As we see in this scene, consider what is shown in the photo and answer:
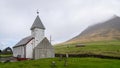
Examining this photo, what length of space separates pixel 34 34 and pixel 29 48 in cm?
514

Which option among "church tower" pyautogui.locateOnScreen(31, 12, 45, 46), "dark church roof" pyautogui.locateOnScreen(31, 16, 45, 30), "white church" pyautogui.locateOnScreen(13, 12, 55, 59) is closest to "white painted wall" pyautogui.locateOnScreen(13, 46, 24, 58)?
"white church" pyautogui.locateOnScreen(13, 12, 55, 59)

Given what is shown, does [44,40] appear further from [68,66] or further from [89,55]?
[68,66]

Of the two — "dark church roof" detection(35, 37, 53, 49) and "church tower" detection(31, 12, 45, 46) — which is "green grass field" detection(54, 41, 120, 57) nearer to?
"dark church roof" detection(35, 37, 53, 49)

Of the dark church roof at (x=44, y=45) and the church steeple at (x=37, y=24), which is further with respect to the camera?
the church steeple at (x=37, y=24)

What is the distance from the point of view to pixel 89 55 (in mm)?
81062

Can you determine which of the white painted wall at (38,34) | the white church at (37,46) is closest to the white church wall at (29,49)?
the white church at (37,46)

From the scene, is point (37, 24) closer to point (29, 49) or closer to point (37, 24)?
point (37, 24)

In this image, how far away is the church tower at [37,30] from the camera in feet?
292

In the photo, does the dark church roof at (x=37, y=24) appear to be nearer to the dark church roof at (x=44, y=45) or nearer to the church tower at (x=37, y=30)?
the church tower at (x=37, y=30)

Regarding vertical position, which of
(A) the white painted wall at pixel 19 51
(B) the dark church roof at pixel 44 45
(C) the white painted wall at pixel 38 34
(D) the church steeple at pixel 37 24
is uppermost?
(D) the church steeple at pixel 37 24

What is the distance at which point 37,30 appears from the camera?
9012 centimetres

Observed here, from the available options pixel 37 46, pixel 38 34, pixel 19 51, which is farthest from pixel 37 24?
pixel 19 51

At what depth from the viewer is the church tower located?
292 ft

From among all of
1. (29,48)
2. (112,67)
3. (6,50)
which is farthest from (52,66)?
(6,50)
